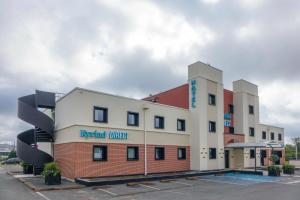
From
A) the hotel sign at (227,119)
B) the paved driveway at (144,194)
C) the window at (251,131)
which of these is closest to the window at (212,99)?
the hotel sign at (227,119)

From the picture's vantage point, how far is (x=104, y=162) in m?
19.2

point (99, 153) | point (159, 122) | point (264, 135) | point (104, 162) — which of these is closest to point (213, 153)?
point (159, 122)

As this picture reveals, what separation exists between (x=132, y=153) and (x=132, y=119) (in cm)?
260

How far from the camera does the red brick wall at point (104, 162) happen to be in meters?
18.0

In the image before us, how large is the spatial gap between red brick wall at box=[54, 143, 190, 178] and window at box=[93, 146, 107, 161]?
26cm

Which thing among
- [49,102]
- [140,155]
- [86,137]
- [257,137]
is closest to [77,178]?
[86,137]

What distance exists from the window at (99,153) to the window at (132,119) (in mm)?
2872

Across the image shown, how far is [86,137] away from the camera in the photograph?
60.5ft

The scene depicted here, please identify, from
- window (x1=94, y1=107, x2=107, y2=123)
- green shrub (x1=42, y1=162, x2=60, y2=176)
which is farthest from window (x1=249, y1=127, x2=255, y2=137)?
green shrub (x1=42, y1=162, x2=60, y2=176)

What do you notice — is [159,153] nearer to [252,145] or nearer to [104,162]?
[104,162]

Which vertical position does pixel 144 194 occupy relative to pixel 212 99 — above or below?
below

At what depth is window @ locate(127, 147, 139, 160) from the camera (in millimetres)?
21047

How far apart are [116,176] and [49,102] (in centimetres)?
822

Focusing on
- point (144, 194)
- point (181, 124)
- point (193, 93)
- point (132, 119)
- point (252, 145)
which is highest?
point (193, 93)
